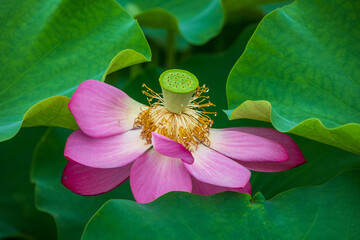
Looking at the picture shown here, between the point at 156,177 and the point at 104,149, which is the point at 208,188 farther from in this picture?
the point at 104,149

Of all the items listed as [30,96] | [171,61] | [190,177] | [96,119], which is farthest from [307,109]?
[171,61]

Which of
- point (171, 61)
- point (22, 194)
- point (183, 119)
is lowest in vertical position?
point (22, 194)

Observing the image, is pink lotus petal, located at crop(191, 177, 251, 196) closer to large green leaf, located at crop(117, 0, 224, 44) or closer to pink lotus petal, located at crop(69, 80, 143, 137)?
pink lotus petal, located at crop(69, 80, 143, 137)

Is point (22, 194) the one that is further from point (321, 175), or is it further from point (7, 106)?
point (321, 175)

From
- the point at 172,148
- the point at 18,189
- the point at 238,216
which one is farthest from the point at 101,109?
the point at 18,189

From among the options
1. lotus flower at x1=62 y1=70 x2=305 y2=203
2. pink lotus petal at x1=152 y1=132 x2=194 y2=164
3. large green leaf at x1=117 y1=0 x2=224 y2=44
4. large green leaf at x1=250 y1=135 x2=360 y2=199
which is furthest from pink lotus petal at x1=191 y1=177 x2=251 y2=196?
large green leaf at x1=117 y1=0 x2=224 y2=44

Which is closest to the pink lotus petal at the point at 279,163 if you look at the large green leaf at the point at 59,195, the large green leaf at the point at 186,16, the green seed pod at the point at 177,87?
the green seed pod at the point at 177,87

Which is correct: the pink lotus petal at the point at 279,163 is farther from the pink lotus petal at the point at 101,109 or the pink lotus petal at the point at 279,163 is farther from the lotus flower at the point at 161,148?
the pink lotus petal at the point at 101,109
